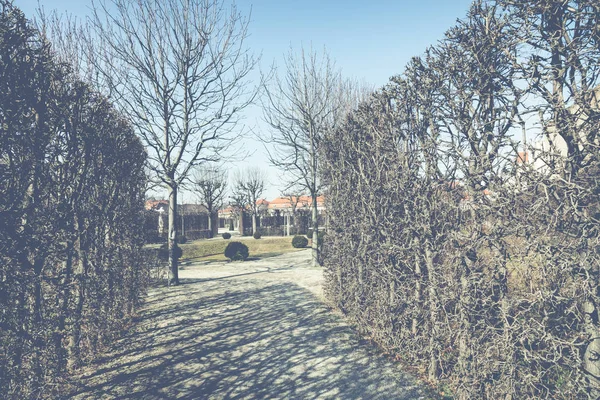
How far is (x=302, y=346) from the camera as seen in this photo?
268 inches

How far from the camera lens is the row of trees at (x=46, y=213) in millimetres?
3867

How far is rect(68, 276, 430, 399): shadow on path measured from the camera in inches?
204

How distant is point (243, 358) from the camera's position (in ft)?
20.6

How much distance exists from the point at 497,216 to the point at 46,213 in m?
5.14

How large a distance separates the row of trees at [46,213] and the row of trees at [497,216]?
4.81 m

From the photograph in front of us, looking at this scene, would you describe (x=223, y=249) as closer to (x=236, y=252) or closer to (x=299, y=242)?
(x=299, y=242)

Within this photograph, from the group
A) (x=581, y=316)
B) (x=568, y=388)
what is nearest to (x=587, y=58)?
(x=581, y=316)

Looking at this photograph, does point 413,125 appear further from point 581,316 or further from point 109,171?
point 109,171

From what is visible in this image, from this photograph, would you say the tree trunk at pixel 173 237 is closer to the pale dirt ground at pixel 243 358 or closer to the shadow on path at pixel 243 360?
the pale dirt ground at pixel 243 358

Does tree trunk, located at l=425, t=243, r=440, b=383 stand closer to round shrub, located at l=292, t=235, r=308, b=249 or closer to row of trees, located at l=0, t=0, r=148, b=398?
row of trees, located at l=0, t=0, r=148, b=398

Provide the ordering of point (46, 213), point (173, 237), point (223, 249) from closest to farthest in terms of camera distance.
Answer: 1. point (46, 213)
2. point (173, 237)
3. point (223, 249)

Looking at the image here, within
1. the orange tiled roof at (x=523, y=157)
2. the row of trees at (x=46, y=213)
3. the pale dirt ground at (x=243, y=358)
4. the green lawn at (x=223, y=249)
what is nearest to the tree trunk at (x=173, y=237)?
the pale dirt ground at (x=243, y=358)

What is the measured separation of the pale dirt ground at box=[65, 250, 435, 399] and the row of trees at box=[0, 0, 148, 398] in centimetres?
82

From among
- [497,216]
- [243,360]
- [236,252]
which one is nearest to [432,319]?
[497,216]
